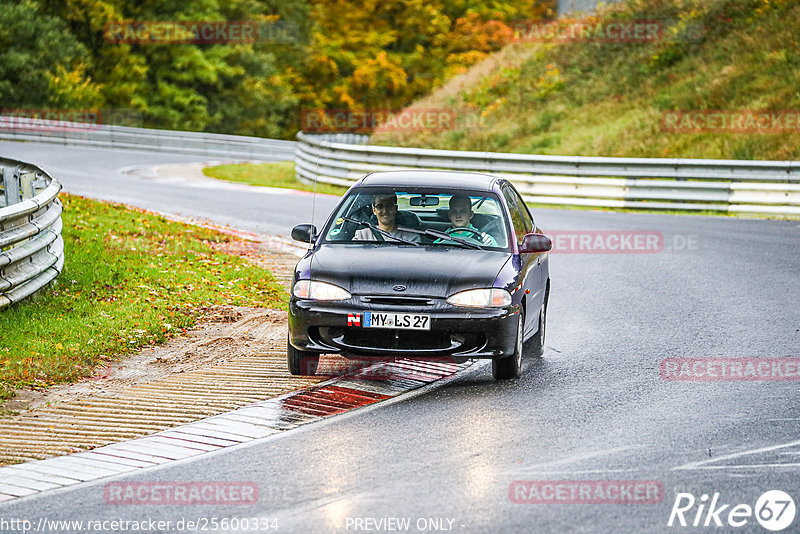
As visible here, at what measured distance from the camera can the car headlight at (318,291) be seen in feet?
29.3

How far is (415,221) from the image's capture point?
10078 mm

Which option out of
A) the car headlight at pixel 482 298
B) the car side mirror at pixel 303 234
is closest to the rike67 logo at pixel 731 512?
the car headlight at pixel 482 298

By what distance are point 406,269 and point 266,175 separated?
23.1m

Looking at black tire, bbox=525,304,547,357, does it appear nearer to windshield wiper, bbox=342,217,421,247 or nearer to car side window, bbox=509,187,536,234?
car side window, bbox=509,187,536,234

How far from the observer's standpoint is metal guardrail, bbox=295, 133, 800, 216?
887 inches

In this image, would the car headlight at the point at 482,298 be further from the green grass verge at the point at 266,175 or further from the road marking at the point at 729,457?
the green grass verge at the point at 266,175

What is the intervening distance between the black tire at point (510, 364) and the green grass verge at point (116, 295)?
336 centimetres

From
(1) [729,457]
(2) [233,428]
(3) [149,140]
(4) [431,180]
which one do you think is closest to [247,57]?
(3) [149,140]

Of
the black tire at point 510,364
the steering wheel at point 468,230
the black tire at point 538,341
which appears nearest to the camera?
the black tire at point 510,364

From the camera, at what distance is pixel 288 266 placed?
15258 millimetres

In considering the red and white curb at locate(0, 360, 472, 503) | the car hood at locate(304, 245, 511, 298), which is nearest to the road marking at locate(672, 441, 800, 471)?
the car hood at locate(304, 245, 511, 298)

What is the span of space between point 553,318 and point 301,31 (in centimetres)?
5330

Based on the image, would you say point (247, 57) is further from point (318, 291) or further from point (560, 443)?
point (560, 443)

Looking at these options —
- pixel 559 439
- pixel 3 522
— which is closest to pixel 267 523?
pixel 3 522
